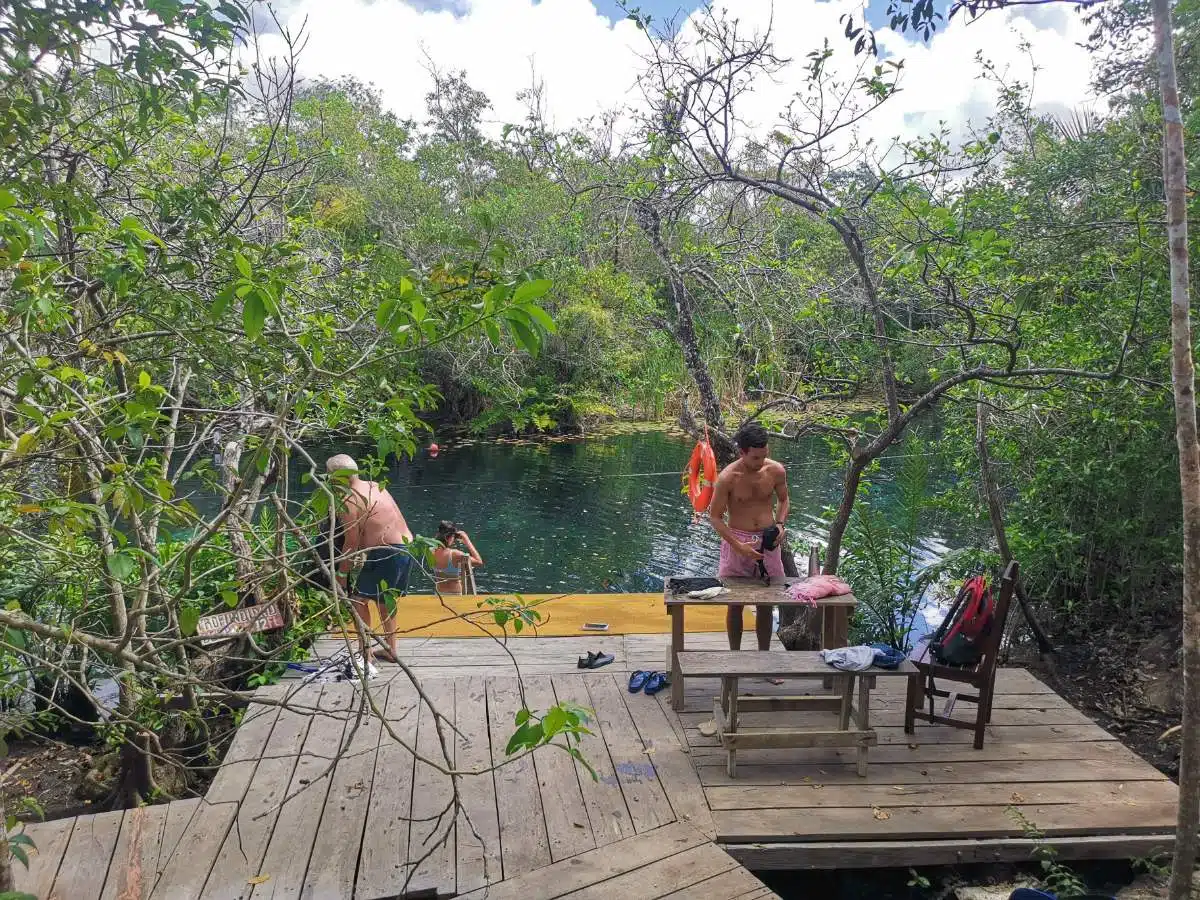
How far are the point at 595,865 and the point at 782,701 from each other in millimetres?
1412

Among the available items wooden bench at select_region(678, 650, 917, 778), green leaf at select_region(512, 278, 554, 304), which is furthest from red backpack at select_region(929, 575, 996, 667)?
green leaf at select_region(512, 278, 554, 304)

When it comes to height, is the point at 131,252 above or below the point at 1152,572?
above

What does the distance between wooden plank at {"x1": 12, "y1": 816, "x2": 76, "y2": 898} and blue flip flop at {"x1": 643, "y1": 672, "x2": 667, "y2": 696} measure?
2974 millimetres

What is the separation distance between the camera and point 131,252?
8.51 feet

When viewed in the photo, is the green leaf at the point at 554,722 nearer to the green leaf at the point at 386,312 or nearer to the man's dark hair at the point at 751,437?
the green leaf at the point at 386,312

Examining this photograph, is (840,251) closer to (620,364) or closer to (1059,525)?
(1059,525)

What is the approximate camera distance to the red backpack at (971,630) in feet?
14.5

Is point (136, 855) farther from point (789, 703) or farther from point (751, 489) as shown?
point (751, 489)

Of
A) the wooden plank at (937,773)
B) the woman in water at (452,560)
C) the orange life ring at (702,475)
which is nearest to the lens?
the wooden plank at (937,773)

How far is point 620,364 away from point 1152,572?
1526cm

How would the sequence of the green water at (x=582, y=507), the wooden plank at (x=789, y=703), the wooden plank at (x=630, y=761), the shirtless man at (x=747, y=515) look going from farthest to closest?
→ the green water at (x=582, y=507), the shirtless man at (x=747, y=515), the wooden plank at (x=789, y=703), the wooden plank at (x=630, y=761)

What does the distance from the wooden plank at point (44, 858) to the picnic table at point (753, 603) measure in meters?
2.98

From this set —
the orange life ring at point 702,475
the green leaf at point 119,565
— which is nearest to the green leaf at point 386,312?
the green leaf at point 119,565

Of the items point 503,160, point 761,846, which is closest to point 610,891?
point 761,846
